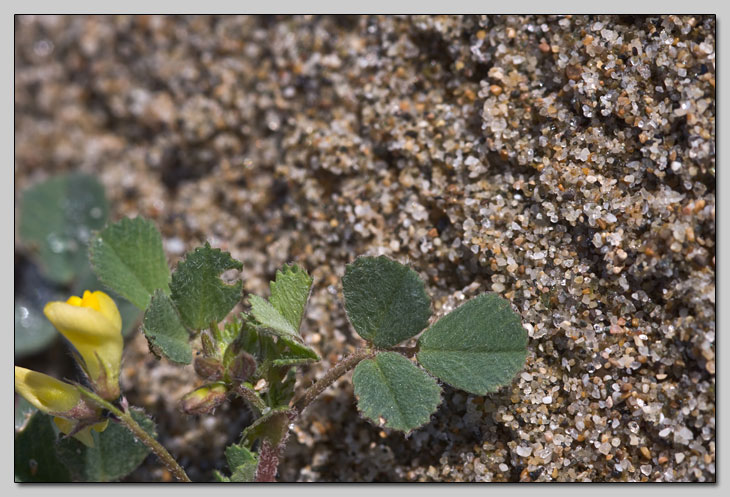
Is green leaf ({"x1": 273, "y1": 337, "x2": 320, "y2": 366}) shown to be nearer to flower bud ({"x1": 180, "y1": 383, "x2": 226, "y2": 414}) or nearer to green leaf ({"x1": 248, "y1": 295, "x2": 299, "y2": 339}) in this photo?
green leaf ({"x1": 248, "y1": 295, "x2": 299, "y2": 339})

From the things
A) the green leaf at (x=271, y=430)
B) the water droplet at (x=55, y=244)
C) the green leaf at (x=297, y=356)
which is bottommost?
the green leaf at (x=271, y=430)

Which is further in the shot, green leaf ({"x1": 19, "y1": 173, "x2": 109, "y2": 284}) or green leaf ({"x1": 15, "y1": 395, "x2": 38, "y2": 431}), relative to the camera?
green leaf ({"x1": 19, "y1": 173, "x2": 109, "y2": 284})

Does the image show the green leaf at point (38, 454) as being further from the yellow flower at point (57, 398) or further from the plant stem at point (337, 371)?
the plant stem at point (337, 371)

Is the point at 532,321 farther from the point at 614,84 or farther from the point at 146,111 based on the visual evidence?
the point at 146,111

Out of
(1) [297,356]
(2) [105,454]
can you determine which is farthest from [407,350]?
(2) [105,454]

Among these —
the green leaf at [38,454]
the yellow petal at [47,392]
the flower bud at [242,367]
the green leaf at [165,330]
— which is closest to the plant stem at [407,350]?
the flower bud at [242,367]

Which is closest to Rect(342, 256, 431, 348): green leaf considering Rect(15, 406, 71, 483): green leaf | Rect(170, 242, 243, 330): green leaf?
Rect(170, 242, 243, 330): green leaf
